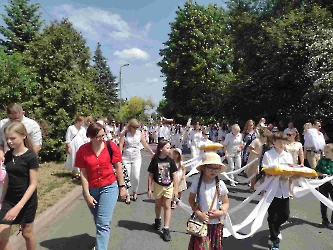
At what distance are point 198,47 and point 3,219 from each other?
29.3 meters

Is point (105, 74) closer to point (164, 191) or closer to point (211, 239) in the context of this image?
point (164, 191)

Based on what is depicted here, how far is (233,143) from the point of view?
9203 mm

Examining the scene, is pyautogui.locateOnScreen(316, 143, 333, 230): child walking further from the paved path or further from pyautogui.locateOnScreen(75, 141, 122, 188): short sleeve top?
pyautogui.locateOnScreen(75, 141, 122, 188): short sleeve top

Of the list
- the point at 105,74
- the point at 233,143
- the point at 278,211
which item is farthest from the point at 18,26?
the point at 278,211

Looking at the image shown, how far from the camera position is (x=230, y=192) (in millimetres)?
8359

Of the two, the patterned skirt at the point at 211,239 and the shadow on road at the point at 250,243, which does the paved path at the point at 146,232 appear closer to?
the shadow on road at the point at 250,243

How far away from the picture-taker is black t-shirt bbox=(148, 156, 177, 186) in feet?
17.2

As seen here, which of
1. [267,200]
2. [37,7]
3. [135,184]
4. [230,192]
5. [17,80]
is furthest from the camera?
[37,7]

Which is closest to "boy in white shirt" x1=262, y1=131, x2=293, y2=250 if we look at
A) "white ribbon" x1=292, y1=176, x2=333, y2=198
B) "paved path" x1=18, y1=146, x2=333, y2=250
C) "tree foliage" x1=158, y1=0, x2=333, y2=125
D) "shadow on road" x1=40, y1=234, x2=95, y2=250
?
"paved path" x1=18, y1=146, x2=333, y2=250

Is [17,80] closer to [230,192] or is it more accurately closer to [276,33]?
[230,192]

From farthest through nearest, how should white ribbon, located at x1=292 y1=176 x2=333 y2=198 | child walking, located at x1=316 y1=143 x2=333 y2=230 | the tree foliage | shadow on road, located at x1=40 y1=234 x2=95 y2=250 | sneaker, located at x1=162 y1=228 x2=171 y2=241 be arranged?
the tree foliage
child walking, located at x1=316 y1=143 x2=333 y2=230
white ribbon, located at x1=292 y1=176 x2=333 y2=198
sneaker, located at x1=162 y1=228 x2=171 y2=241
shadow on road, located at x1=40 y1=234 x2=95 y2=250

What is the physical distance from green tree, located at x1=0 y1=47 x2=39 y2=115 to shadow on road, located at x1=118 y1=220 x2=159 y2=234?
330 inches

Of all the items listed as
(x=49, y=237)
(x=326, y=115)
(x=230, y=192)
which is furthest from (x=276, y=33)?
(x=49, y=237)

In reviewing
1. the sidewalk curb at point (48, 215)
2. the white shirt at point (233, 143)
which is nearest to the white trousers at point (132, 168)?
the sidewalk curb at point (48, 215)
